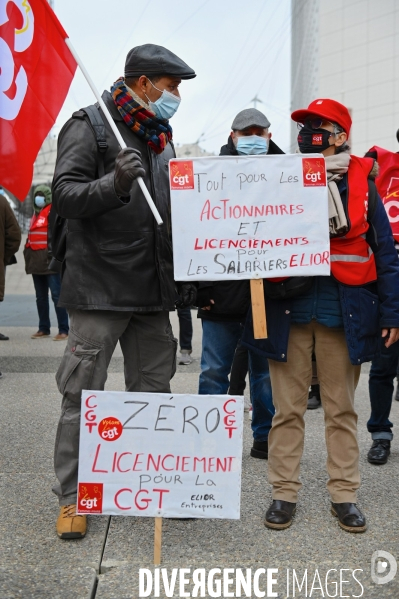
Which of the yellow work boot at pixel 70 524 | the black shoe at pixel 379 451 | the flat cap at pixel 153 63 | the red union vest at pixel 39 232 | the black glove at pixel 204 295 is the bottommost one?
the black shoe at pixel 379 451

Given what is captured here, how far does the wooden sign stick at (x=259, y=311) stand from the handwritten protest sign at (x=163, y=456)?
0.40 metres

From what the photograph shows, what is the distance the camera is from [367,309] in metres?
3.39

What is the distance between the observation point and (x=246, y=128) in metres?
4.19

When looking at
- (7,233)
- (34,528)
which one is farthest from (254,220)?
(7,233)

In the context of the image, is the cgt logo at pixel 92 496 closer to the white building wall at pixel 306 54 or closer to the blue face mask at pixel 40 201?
the blue face mask at pixel 40 201

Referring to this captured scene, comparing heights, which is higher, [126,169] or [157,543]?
[126,169]

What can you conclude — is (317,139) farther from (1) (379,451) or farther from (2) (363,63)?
(2) (363,63)

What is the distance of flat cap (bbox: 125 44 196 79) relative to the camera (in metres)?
3.24

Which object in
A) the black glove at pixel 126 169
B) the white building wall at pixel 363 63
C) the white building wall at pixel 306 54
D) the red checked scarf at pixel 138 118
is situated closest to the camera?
the black glove at pixel 126 169

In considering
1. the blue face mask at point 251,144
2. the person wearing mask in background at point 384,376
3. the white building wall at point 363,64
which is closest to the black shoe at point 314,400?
the person wearing mask in background at point 384,376

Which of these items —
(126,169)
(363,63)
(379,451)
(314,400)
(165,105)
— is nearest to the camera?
(126,169)

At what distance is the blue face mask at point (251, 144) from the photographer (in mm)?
4129

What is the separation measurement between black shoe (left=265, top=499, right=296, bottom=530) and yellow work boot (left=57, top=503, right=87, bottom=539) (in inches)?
32.7

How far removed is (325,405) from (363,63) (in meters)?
43.5
